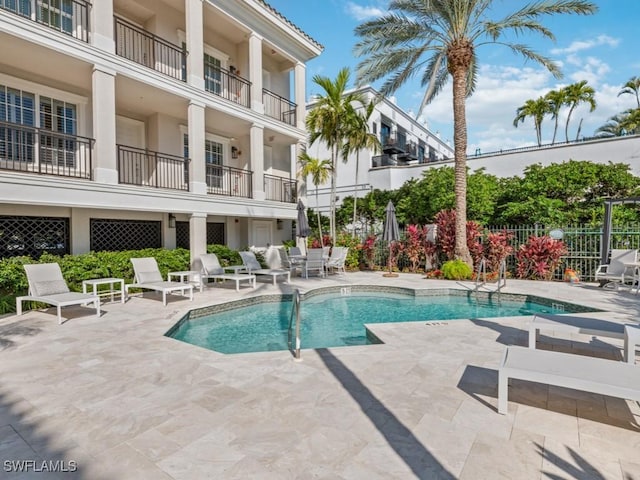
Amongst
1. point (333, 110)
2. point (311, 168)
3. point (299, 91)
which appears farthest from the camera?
point (299, 91)

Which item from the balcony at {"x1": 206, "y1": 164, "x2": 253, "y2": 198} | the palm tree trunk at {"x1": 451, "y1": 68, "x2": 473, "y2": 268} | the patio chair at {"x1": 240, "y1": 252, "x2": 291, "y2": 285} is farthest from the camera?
the balcony at {"x1": 206, "y1": 164, "x2": 253, "y2": 198}

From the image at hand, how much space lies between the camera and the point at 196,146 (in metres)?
11.9

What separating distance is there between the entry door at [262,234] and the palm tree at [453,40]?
295 inches

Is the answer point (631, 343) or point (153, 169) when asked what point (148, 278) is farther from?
point (631, 343)

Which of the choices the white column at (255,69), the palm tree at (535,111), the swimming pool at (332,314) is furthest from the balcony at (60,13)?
the palm tree at (535,111)

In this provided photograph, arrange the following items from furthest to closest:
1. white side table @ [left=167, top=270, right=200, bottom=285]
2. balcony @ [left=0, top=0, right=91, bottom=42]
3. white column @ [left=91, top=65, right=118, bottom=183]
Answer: white side table @ [left=167, top=270, right=200, bottom=285]
balcony @ [left=0, top=0, right=91, bottom=42]
white column @ [left=91, top=65, right=118, bottom=183]

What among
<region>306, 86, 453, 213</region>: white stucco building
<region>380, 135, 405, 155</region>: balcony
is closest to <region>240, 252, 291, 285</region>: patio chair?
<region>306, 86, 453, 213</region>: white stucco building

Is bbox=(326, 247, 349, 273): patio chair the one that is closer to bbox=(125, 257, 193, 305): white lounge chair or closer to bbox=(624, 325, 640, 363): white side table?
bbox=(125, 257, 193, 305): white lounge chair

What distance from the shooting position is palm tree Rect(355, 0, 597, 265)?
12.6 m

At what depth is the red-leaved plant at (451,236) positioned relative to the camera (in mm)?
14039

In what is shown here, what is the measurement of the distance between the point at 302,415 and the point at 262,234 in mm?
13614

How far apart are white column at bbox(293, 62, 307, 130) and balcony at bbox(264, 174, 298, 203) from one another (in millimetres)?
2579

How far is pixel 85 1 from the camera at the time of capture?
31.6 ft

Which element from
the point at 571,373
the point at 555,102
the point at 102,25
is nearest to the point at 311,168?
the point at 102,25
